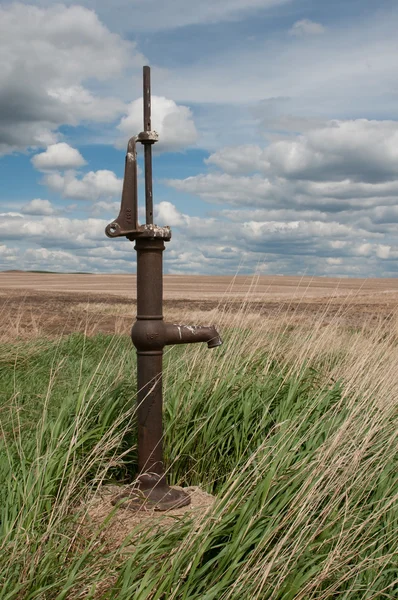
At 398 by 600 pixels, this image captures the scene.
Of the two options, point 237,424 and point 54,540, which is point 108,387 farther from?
point 54,540

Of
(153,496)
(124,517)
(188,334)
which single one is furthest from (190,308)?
(124,517)

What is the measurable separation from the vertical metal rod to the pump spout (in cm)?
58

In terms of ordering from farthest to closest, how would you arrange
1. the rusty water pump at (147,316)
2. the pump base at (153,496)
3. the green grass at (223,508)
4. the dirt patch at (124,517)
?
1. the rusty water pump at (147,316)
2. the pump base at (153,496)
3. the dirt patch at (124,517)
4. the green grass at (223,508)

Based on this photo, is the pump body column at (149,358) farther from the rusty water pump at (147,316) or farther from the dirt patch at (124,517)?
the dirt patch at (124,517)

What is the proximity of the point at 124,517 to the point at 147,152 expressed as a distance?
183 centimetres

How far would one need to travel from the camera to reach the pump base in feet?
9.74

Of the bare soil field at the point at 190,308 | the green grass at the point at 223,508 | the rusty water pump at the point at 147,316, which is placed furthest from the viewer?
the bare soil field at the point at 190,308

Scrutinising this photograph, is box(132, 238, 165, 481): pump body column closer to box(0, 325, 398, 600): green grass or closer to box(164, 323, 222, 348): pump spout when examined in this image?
box(164, 323, 222, 348): pump spout

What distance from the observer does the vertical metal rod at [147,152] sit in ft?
10.5

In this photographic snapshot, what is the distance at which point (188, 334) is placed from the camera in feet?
10.9

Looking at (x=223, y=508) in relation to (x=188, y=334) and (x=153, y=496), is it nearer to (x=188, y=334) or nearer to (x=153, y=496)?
(x=153, y=496)

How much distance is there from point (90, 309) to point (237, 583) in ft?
54.9

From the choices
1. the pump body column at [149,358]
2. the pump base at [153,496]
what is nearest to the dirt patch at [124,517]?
the pump base at [153,496]

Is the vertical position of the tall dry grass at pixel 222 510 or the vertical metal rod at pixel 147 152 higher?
the vertical metal rod at pixel 147 152
